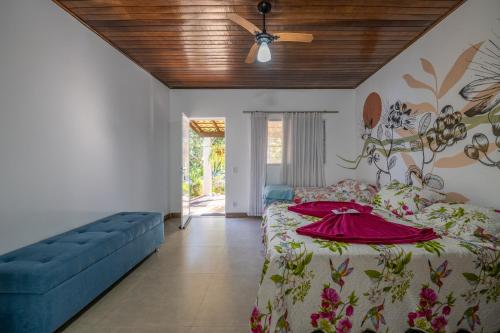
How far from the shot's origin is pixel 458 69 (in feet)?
8.63

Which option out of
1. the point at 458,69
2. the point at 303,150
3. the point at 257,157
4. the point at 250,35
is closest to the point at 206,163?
the point at 257,157

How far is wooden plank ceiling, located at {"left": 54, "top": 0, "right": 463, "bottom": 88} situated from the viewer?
100 inches

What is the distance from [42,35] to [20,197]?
146 cm

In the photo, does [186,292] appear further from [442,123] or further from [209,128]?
[209,128]

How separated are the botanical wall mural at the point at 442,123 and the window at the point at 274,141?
6.20 ft

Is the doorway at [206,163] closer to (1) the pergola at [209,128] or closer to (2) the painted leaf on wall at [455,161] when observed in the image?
(1) the pergola at [209,128]

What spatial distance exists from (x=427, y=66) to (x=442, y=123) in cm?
76

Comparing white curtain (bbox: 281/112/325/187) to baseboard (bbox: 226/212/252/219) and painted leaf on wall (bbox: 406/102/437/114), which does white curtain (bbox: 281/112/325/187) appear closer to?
baseboard (bbox: 226/212/252/219)

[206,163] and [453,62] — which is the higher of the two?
[453,62]

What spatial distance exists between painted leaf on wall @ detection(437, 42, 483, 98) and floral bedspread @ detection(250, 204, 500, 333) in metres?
1.83

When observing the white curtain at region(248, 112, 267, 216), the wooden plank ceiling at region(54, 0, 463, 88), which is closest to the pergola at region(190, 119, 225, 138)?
the white curtain at region(248, 112, 267, 216)

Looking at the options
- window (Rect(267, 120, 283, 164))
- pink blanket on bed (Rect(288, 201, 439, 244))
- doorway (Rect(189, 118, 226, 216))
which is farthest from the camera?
doorway (Rect(189, 118, 226, 216))

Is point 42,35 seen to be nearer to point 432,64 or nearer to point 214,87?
point 214,87

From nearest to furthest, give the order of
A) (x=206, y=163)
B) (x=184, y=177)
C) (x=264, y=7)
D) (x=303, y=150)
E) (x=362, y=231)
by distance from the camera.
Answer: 1. (x=362, y=231)
2. (x=264, y=7)
3. (x=184, y=177)
4. (x=303, y=150)
5. (x=206, y=163)
